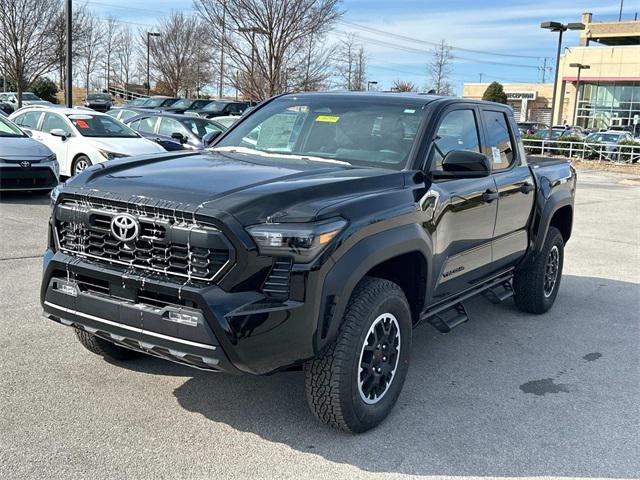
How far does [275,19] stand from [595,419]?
2076 centimetres

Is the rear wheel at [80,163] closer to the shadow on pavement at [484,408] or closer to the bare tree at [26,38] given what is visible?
the shadow on pavement at [484,408]

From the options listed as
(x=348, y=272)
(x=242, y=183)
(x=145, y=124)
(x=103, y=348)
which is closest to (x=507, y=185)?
(x=348, y=272)

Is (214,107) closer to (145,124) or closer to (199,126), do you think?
(145,124)

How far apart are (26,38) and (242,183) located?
24035mm

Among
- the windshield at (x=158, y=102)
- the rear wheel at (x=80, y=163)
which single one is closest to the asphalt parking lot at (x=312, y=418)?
the rear wheel at (x=80, y=163)

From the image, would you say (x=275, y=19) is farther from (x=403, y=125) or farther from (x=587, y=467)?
(x=587, y=467)

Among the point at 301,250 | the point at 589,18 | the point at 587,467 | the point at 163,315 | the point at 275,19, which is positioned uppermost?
the point at 589,18

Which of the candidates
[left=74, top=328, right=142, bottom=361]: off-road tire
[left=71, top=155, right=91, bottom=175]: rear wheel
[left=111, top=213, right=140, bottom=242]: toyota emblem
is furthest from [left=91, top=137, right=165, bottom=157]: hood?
[left=111, top=213, right=140, bottom=242]: toyota emblem

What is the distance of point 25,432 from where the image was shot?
3490 mm

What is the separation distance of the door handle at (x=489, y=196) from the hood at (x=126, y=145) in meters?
8.26

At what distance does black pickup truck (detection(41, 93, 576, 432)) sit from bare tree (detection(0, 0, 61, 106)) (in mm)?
22278

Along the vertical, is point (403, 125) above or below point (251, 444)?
above

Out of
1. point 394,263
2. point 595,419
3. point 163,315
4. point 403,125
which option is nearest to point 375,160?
point 403,125

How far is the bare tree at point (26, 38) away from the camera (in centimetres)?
2359
